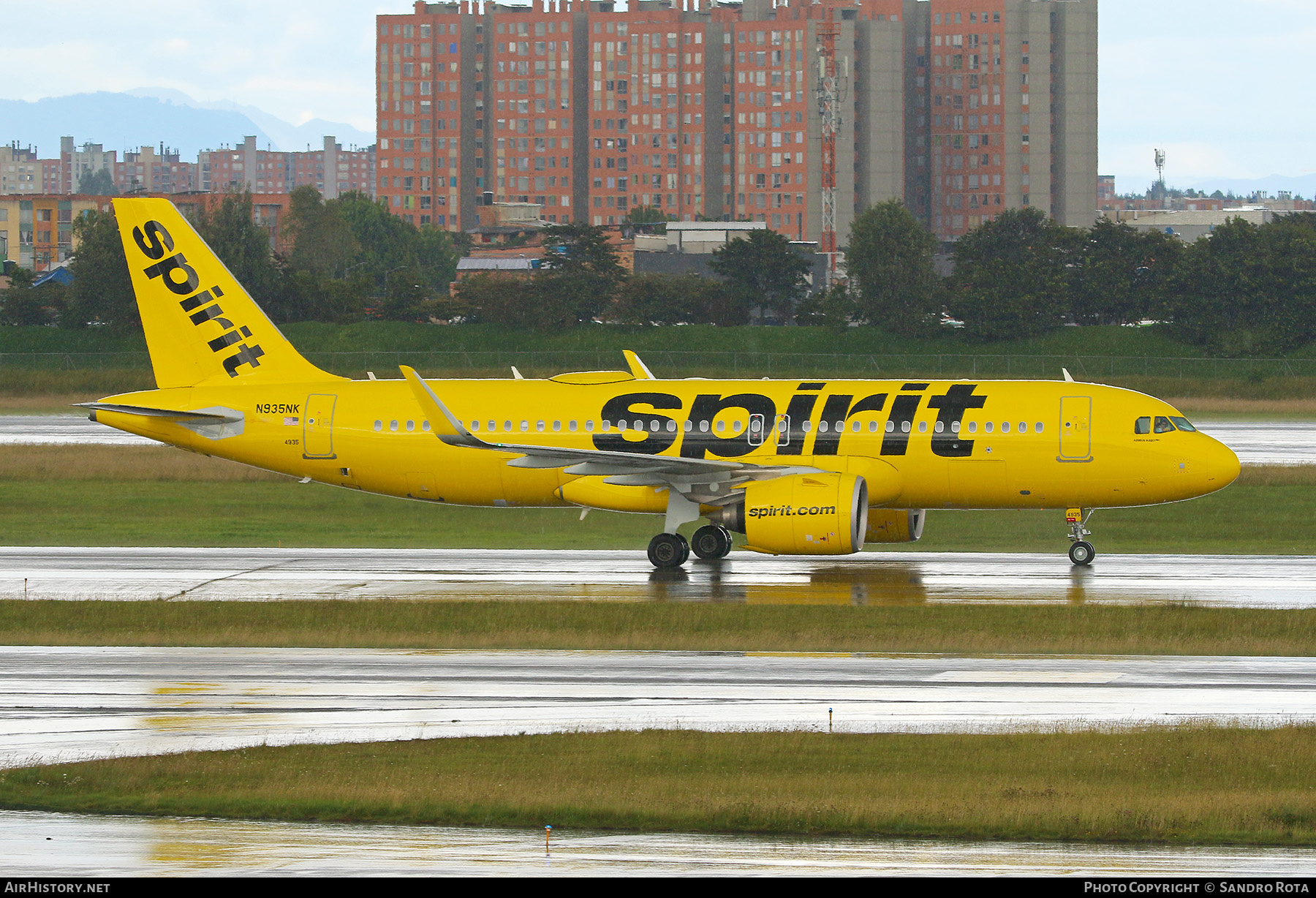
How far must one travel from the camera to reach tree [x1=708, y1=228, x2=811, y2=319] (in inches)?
5310

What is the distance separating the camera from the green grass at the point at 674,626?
26625mm

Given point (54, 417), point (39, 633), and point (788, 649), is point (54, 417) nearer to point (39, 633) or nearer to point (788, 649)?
point (39, 633)

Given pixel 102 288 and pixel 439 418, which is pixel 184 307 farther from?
pixel 102 288

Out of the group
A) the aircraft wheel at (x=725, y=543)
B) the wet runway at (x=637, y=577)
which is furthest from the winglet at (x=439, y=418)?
the aircraft wheel at (x=725, y=543)

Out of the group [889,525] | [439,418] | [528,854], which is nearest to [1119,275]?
[889,525]

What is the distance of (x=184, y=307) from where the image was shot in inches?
1583

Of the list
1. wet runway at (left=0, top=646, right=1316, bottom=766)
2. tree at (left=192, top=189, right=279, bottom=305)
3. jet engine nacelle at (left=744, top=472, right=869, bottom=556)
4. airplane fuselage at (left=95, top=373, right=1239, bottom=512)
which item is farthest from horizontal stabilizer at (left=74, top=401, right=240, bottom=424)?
tree at (left=192, top=189, right=279, bottom=305)

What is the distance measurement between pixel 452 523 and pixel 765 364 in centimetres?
6815

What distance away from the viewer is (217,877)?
47.1 ft

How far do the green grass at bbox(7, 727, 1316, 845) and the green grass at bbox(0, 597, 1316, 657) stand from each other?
21.9 ft

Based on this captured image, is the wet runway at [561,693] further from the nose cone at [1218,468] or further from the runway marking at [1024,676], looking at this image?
the nose cone at [1218,468]

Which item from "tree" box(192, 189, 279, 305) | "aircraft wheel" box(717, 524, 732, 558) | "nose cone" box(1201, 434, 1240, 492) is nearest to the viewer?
"nose cone" box(1201, 434, 1240, 492)

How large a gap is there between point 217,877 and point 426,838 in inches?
94.4

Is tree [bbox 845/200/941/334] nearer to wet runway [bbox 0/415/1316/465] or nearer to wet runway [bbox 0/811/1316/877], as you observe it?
wet runway [bbox 0/415/1316/465]
